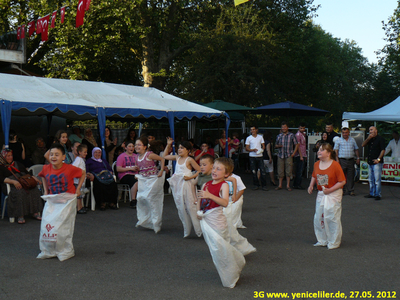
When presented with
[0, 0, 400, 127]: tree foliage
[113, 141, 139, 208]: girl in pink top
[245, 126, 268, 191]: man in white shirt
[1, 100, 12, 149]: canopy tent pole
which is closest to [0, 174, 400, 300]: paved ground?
[113, 141, 139, 208]: girl in pink top

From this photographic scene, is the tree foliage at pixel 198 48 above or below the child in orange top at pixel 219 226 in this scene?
above

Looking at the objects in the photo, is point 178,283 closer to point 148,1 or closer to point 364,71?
point 148,1

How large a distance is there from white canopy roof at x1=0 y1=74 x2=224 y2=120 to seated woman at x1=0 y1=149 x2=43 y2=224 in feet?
4.64

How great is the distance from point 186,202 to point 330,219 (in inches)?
84.3

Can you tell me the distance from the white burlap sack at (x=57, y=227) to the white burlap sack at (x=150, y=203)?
1.74 meters

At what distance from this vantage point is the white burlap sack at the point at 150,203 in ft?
22.8

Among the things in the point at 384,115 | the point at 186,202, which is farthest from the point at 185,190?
the point at 384,115

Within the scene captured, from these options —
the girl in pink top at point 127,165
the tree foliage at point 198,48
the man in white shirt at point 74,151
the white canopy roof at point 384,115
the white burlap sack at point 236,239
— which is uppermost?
the tree foliage at point 198,48

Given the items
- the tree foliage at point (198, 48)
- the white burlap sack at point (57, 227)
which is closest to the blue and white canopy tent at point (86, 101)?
the white burlap sack at point (57, 227)

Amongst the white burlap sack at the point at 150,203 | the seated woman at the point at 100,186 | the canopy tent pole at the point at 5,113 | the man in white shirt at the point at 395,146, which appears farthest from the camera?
the man in white shirt at the point at 395,146

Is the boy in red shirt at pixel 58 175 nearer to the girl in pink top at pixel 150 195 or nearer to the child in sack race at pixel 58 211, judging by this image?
the child in sack race at pixel 58 211

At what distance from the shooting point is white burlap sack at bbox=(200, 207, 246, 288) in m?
4.21

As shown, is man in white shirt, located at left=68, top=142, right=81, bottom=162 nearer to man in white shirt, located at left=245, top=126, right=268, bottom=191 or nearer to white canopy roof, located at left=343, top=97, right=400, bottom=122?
man in white shirt, located at left=245, top=126, right=268, bottom=191

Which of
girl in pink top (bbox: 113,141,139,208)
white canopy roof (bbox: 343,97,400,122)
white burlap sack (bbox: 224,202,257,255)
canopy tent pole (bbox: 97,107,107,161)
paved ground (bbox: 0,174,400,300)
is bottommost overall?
paved ground (bbox: 0,174,400,300)
